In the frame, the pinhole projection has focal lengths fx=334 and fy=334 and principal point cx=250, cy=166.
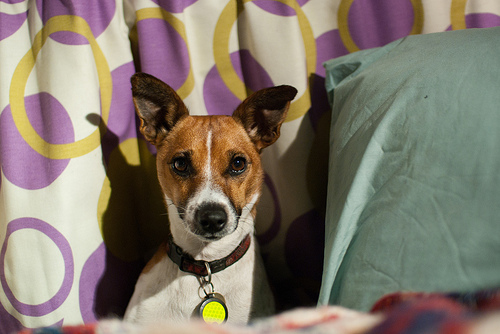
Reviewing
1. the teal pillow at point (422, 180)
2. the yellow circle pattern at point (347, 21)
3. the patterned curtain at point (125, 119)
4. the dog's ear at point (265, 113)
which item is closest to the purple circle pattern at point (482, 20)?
the patterned curtain at point (125, 119)

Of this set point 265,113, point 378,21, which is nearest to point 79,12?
point 265,113

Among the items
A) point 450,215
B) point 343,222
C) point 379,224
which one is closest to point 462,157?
point 450,215

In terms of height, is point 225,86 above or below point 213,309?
above

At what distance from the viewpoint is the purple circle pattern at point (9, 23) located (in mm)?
1387

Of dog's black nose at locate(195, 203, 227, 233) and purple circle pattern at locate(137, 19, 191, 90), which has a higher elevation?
purple circle pattern at locate(137, 19, 191, 90)

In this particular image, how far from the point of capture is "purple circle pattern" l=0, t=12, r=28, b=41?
139 cm

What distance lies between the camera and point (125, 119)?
1.57 metres

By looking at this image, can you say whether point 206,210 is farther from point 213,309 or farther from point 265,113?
point 265,113

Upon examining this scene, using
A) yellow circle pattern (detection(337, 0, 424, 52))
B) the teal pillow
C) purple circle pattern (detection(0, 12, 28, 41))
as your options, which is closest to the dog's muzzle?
the teal pillow

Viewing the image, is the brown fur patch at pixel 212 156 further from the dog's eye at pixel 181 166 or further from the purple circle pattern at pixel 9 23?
the purple circle pattern at pixel 9 23

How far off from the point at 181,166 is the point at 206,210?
0.85 ft

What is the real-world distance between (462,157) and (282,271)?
3.93 feet

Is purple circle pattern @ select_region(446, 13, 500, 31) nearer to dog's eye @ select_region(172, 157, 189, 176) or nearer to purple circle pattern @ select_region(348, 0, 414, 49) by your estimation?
purple circle pattern @ select_region(348, 0, 414, 49)

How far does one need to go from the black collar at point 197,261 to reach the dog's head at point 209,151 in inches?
4.5
